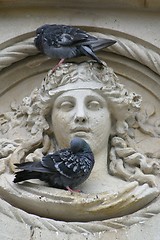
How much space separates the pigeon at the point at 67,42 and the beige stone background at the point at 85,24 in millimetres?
184

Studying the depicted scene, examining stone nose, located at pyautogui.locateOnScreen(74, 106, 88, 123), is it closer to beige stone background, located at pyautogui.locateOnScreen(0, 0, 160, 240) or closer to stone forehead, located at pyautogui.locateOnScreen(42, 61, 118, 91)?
stone forehead, located at pyautogui.locateOnScreen(42, 61, 118, 91)

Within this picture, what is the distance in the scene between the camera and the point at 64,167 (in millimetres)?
3205

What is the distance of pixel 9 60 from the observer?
3.75 m

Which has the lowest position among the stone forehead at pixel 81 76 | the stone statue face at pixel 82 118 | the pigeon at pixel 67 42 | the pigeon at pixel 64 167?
the pigeon at pixel 64 167

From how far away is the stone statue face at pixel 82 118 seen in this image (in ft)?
11.2

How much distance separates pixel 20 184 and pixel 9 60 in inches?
26.3

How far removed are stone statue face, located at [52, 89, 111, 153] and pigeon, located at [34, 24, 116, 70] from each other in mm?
164

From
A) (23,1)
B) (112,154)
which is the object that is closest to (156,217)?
(112,154)

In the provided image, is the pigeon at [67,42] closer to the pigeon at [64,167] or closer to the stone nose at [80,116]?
the stone nose at [80,116]

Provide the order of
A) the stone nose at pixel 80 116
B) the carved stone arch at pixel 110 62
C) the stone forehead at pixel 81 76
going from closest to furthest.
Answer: the stone nose at pixel 80 116, the stone forehead at pixel 81 76, the carved stone arch at pixel 110 62

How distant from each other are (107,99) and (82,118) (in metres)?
0.17

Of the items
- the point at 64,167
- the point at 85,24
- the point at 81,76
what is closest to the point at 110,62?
the point at 85,24

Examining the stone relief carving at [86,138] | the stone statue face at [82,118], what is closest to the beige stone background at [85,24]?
the stone relief carving at [86,138]

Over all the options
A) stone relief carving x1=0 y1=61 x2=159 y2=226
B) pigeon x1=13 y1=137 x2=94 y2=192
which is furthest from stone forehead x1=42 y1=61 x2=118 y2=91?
pigeon x1=13 y1=137 x2=94 y2=192
